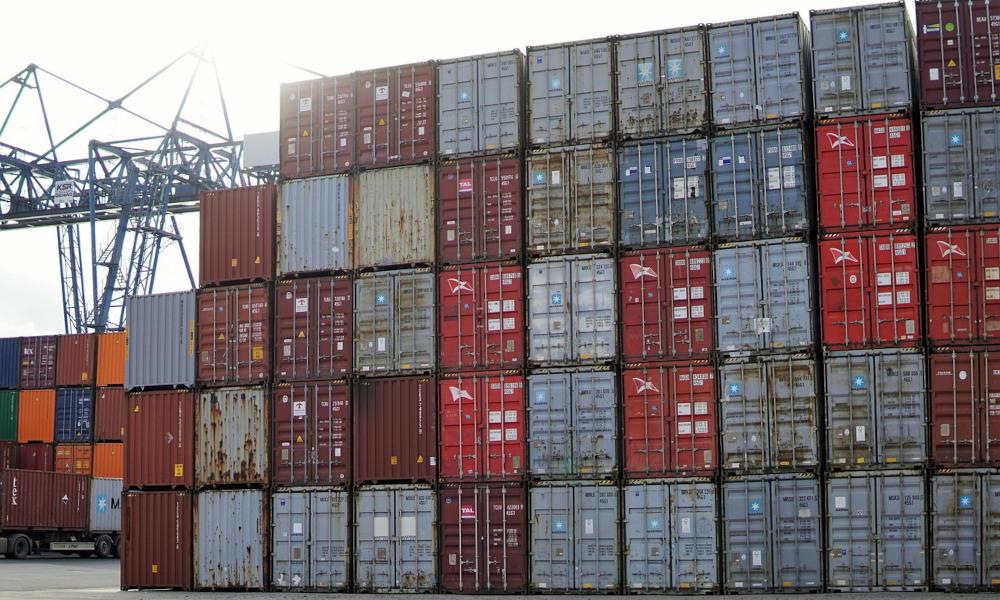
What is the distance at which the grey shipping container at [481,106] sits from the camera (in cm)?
3088

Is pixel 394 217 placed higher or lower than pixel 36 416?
higher

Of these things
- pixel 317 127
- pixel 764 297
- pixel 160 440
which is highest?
pixel 317 127

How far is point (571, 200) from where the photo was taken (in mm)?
29938

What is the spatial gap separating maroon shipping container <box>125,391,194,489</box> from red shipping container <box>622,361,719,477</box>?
40.5 feet

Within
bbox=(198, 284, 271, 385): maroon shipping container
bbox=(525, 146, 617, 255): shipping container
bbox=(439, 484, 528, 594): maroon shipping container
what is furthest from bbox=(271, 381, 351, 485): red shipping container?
bbox=(525, 146, 617, 255): shipping container

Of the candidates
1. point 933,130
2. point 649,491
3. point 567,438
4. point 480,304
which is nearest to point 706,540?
point 649,491

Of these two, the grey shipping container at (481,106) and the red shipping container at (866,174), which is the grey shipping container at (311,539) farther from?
the red shipping container at (866,174)

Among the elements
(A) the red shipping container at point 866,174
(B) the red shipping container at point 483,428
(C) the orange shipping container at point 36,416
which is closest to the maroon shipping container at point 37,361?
(C) the orange shipping container at point 36,416

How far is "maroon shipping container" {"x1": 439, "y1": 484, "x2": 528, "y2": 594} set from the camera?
2906 centimetres

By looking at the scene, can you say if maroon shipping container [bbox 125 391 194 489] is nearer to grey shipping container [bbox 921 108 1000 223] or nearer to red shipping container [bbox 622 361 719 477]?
red shipping container [bbox 622 361 719 477]

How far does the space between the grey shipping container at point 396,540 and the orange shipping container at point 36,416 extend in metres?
28.6

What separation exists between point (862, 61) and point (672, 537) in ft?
39.9

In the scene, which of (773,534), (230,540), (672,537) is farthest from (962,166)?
(230,540)

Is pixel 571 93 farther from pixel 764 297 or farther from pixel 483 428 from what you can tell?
pixel 483 428
